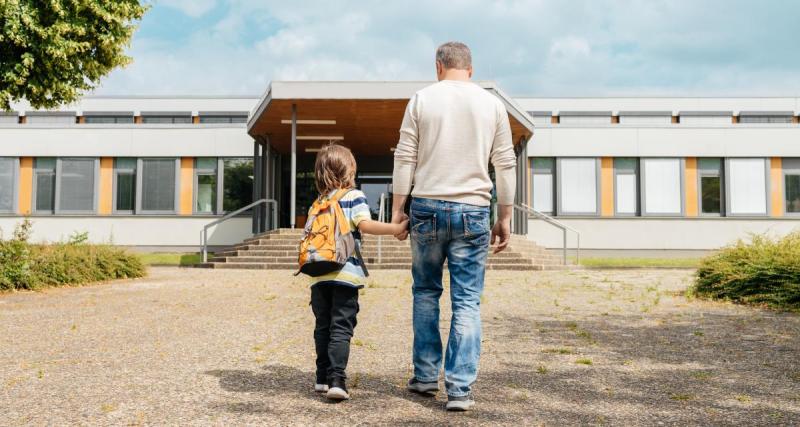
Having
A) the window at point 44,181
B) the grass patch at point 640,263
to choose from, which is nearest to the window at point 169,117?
the window at point 44,181

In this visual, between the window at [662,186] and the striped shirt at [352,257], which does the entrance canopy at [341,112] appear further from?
the striped shirt at [352,257]

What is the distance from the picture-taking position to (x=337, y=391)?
3582 mm

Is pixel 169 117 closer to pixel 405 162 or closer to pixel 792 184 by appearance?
pixel 792 184

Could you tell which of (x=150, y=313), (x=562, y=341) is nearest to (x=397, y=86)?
(x=150, y=313)

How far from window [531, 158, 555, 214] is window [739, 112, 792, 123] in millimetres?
20850

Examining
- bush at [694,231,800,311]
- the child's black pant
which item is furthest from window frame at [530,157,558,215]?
the child's black pant

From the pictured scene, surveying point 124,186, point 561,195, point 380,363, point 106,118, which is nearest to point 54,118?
point 106,118

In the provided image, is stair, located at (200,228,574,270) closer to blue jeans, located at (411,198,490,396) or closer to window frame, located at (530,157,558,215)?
window frame, located at (530,157,558,215)

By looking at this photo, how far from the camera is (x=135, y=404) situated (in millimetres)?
3607

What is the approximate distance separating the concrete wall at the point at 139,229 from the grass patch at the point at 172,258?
59 centimetres

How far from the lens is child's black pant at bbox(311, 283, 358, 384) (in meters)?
3.65

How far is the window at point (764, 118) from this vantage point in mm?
37719

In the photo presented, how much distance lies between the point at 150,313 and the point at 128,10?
7.43m

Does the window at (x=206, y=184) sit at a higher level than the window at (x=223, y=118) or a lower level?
lower
